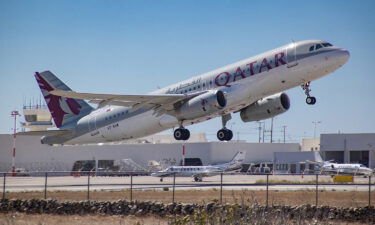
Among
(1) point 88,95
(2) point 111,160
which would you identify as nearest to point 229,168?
(2) point 111,160

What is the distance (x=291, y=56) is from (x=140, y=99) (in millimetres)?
11234

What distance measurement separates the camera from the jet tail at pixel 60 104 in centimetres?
5131

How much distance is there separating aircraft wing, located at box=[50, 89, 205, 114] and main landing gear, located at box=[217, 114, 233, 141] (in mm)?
4410

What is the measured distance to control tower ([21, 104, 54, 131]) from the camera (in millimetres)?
107438

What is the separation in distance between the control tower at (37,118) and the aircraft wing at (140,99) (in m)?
66.3

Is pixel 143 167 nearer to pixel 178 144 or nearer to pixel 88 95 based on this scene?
pixel 178 144

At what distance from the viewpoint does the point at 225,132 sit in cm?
4519

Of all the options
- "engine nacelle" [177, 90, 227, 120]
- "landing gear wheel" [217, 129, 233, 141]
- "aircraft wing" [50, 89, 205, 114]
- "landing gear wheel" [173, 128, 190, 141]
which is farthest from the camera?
"landing gear wheel" [217, 129, 233, 141]

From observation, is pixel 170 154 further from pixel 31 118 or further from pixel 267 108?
pixel 267 108

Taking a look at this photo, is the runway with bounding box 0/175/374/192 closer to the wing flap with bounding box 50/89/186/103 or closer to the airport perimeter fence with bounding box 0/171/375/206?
the airport perimeter fence with bounding box 0/171/375/206

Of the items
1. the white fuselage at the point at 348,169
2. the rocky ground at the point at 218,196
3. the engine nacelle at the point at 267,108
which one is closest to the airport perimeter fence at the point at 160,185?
the rocky ground at the point at 218,196

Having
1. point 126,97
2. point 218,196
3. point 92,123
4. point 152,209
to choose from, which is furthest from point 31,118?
point 152,209

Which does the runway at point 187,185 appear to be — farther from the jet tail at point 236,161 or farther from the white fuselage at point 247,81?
the jet tail at point 236,161

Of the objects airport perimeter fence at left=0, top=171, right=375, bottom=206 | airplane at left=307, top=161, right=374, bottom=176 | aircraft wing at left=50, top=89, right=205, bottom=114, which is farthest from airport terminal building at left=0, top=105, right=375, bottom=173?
aircraft wing at left=50, top=89, right=205, bottom=114
